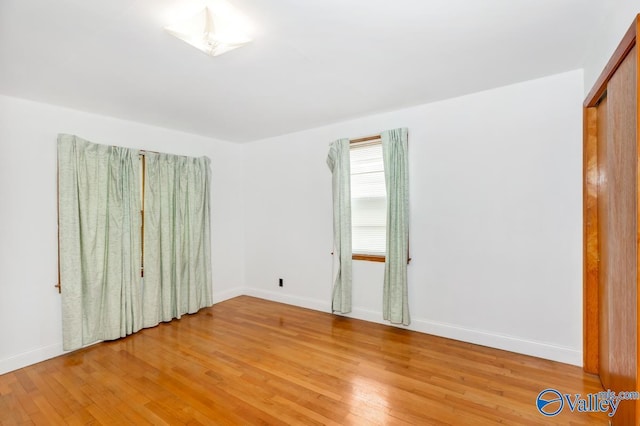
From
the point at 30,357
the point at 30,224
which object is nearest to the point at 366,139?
the point at 30,224

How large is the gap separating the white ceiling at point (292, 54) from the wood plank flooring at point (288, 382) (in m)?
2.52

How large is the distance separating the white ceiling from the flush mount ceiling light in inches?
3.4

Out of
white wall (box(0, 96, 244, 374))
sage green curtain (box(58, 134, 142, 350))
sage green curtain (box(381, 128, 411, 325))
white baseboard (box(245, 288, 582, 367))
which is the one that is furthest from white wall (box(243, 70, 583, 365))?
white wall (box(0, 96, 244, 374))

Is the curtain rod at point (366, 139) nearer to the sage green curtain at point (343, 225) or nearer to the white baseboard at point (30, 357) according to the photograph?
the sage green curtain at point (343, 225)

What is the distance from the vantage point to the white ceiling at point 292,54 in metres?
1.67

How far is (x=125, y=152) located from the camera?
3357 mm

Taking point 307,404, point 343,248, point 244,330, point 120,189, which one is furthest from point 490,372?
point 120,189

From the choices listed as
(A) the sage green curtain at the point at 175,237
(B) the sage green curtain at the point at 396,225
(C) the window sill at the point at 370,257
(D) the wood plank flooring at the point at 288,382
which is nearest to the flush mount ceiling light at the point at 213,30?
(B) the sage green curtain at the point at 396,225

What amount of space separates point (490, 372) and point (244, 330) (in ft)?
8.26

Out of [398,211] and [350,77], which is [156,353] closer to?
[398,211]

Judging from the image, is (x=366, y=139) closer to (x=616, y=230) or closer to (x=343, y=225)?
(x=343, y=225)

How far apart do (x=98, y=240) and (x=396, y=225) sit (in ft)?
10.7

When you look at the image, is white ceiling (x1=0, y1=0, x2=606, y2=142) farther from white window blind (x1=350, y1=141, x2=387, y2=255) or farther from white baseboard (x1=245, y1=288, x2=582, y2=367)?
white baseboard (x1=245, y1=288, x2=582, y2=367)

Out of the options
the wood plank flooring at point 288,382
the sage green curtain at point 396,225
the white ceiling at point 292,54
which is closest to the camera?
the white ceiling at point 292,54
